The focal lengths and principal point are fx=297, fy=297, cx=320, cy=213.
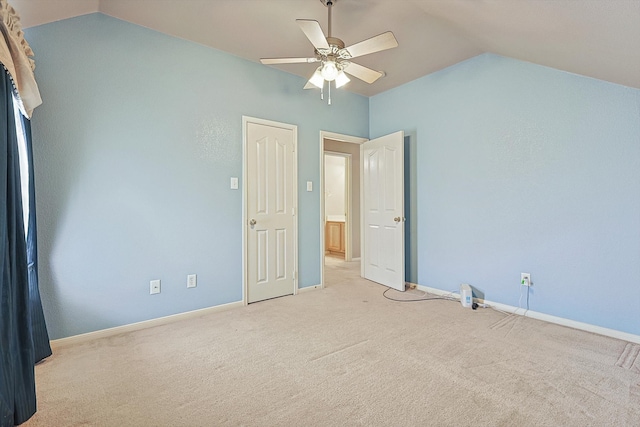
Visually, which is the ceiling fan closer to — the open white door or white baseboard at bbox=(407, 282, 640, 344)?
the open white door

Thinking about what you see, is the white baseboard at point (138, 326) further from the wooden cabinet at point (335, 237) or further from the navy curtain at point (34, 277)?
the wooden cabinet at point (335, 237)

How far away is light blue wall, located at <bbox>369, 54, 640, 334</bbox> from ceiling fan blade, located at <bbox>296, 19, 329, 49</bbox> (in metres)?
2.07

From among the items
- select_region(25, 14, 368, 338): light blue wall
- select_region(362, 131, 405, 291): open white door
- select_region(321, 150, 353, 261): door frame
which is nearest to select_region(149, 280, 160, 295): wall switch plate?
select_region(25, 14, 368, 338): light blue wall

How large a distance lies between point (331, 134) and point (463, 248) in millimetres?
2214

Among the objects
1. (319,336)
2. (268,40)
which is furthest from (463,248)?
(268,40)

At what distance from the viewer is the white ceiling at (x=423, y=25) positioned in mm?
1786

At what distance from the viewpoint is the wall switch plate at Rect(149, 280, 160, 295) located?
276 centimetres

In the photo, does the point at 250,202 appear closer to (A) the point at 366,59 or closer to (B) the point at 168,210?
(B) the point at 168,210

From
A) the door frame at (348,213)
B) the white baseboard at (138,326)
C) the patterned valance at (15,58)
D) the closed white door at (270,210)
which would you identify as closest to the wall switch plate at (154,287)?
the white baseboard at (138,326)

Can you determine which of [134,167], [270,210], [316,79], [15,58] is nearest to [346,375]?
[270,210]

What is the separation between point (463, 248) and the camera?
346cm

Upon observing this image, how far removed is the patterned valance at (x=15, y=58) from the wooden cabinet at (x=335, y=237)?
213 inches

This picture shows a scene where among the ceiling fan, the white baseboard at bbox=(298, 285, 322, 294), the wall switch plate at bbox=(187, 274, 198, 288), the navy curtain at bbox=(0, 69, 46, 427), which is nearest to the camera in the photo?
the navy curtain at bbox=(0, 69, 46, 427)

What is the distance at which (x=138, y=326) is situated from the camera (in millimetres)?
2680
